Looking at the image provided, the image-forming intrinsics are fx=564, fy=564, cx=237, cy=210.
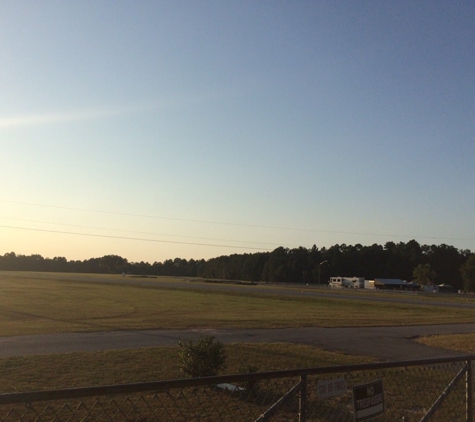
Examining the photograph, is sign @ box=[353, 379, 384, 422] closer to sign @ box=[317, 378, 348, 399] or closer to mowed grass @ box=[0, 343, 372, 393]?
sign @ box=[317, 378, 348, 399]

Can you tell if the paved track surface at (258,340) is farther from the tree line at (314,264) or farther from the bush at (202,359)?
the tree line at (314,264)

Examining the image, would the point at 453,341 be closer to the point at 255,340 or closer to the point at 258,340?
the point at 258,340

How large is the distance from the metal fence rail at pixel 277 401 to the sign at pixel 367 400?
10 millimetres

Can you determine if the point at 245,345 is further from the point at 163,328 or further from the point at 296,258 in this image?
the point at 296,258

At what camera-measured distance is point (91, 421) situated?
820cm

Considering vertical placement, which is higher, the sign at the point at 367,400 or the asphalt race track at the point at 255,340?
the sign at the point at 367,400

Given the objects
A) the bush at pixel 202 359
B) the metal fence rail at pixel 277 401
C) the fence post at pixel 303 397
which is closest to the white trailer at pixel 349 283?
the bush at pixel 202 359

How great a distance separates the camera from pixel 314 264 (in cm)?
15975

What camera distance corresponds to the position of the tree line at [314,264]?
159250 millimetres

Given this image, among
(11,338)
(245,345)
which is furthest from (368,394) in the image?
(11,338)

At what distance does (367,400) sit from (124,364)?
9.68m

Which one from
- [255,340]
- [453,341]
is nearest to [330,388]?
[255,340]

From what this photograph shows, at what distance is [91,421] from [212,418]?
1.76 meters

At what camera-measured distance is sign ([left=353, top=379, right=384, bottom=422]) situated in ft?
15.5
